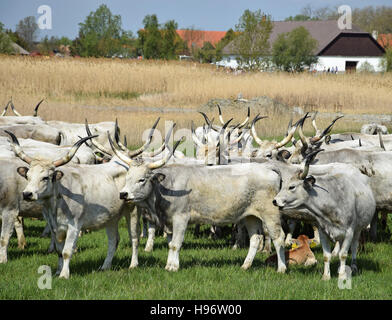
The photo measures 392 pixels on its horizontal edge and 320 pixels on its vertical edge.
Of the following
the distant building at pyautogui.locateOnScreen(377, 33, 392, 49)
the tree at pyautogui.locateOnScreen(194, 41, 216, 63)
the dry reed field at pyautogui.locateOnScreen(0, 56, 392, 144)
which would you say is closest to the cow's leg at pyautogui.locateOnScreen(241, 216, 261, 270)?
the dry reed field at pyautogui.locateOnScreen(0, 56, 392, 144)

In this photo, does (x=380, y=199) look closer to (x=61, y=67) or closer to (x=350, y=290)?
(x=350, y=290)

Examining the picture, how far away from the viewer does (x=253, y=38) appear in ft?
173

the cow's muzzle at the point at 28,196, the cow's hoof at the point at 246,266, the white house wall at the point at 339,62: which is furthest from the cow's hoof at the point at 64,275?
the white house wall at the point at 339,62

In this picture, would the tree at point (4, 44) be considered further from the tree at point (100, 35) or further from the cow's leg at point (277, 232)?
the cow's leg at point (277, 232)

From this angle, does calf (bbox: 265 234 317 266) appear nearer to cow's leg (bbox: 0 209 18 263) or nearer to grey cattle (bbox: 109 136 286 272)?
grey cattle (bbox: 109 136 286 272)

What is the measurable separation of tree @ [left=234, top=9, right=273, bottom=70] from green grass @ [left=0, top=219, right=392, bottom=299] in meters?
42.6

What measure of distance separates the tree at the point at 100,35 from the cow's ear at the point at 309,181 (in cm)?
6107

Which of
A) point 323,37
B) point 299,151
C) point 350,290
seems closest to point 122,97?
point 299,151

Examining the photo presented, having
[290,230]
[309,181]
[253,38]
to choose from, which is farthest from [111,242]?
[253,38]

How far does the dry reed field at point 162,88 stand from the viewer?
107 feet

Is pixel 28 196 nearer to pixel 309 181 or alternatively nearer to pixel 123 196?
pixel 123 196

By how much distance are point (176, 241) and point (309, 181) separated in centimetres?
223

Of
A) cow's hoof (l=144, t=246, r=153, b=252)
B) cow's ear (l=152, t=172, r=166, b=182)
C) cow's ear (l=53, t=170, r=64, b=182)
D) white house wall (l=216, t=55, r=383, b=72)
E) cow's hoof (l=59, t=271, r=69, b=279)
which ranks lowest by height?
cow's hoof (l=144, t=246, r=153, b=252)

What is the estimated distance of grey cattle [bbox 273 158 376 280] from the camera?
8656 millimetres
